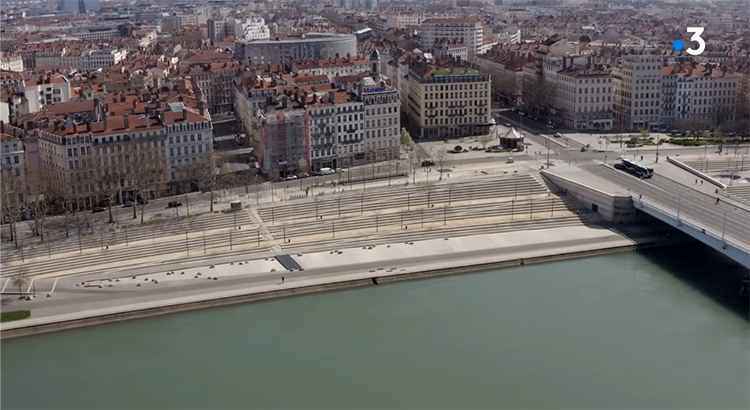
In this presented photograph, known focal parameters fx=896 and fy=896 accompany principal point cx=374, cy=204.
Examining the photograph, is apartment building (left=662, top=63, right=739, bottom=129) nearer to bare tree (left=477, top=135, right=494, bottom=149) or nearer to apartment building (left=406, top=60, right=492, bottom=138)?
apartment building (left=406, top=60, right=492, bottom=138)

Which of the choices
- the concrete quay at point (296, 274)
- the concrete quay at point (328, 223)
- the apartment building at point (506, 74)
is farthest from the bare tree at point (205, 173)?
the apartment building at point (506, 74)

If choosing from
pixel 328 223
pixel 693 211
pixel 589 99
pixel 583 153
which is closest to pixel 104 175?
pixel 328 223

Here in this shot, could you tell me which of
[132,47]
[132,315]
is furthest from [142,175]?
[132,47]

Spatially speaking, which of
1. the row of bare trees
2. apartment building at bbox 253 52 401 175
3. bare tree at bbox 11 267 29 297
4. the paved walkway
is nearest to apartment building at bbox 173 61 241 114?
apartment building at bbox 253 52 401 175

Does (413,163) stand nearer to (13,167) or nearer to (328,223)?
(328,223)

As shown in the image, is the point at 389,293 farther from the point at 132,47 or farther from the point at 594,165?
the point at 132,47

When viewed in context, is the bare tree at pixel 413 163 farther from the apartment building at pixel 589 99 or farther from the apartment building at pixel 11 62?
the apartment building at pixel 11 62
